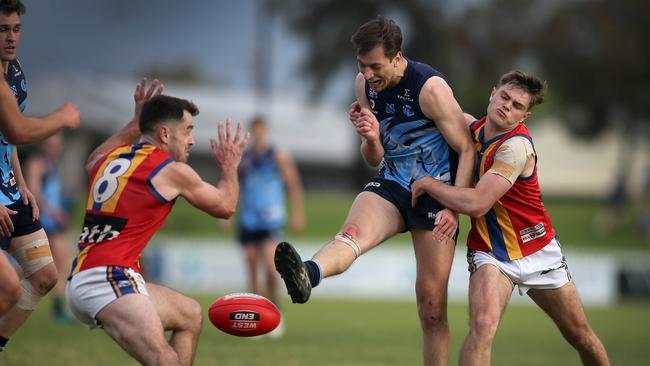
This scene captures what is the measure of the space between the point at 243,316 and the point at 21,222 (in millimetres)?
1911

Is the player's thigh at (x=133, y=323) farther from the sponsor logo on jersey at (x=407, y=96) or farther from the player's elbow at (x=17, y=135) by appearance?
the sponsor logo on jersey at (x=407, y=96)

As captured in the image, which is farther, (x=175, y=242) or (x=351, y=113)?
(x=175, y=242)

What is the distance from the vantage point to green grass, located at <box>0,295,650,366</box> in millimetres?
9430

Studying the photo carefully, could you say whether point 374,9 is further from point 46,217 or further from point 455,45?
point 46,217

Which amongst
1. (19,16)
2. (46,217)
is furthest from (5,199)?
(46,217)

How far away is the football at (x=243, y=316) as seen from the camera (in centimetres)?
634

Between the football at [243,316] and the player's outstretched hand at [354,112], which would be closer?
the football at [243,316]

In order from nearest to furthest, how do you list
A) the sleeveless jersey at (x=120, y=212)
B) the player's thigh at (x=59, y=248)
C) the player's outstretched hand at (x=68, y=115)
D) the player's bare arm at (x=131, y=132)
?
the sleeveless jersey at (x=120, y=212)
the player's outstretched hand at (x=68, y=115)
the player's bare arm at (x=131, y=132)
the player's thigh at (x=59, y=248)

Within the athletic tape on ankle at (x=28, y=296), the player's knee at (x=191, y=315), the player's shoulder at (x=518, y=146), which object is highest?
the player's shoulder at (x=518, y=146)

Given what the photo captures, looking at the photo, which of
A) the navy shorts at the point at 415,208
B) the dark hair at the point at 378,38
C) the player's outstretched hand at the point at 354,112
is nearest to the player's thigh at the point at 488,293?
the navy shorts at the point at 415,208

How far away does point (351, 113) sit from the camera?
284 inches

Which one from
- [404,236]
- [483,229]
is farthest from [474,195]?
[404,236]

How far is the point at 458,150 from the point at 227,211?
185 centimetres

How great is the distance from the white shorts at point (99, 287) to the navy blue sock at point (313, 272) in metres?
1.20
